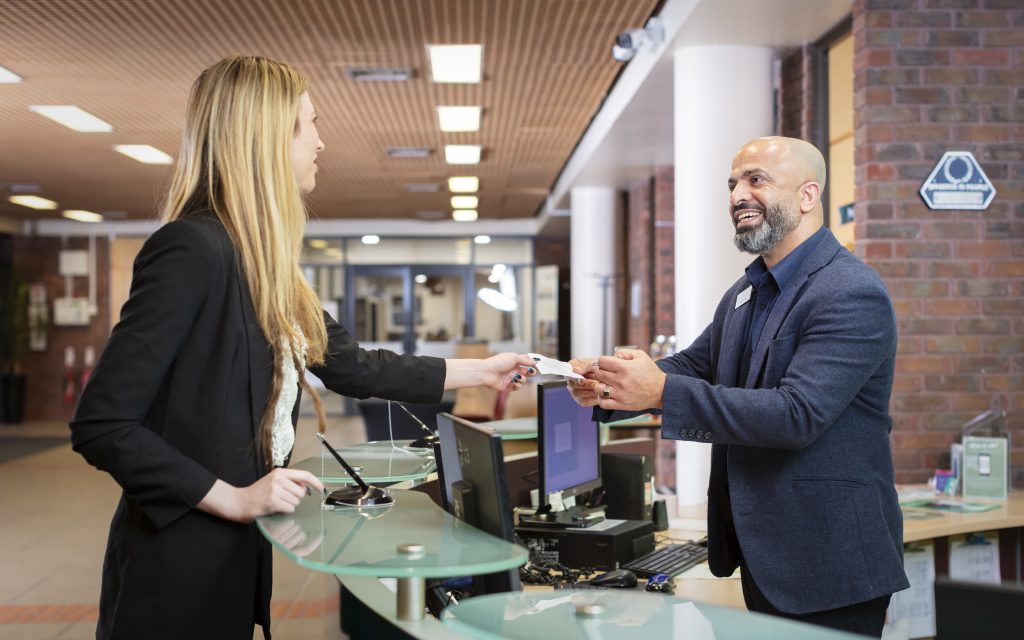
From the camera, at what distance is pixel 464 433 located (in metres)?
1.58

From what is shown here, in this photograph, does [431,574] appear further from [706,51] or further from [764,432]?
[706,51]

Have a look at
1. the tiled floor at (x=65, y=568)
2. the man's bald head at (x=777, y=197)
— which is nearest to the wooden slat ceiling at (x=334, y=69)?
the man's bald head at (x=777, y=197)

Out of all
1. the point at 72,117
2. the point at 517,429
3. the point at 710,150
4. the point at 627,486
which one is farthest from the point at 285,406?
the point at 72,117

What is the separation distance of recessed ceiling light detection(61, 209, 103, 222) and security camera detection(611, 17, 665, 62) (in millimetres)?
11070

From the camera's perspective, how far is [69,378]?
15.5m

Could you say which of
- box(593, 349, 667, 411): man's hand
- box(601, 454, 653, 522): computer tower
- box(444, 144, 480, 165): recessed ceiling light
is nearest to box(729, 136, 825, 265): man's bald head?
box(593, 349, 667, 411): man's hand

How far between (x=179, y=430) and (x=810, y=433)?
120 centimetres

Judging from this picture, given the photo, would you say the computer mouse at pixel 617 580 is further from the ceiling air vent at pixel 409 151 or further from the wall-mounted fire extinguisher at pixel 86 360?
the wall-mounted fire extinguisher at pixel 86 360

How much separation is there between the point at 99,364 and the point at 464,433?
59cm

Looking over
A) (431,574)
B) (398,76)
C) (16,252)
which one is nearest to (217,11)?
(398,76)

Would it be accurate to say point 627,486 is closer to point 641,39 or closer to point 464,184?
point 641,39

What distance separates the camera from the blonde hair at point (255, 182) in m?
1.57

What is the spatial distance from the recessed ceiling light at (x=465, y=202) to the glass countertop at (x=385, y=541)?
1150 centimetres

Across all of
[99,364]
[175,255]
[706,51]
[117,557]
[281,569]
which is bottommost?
[281,569]
